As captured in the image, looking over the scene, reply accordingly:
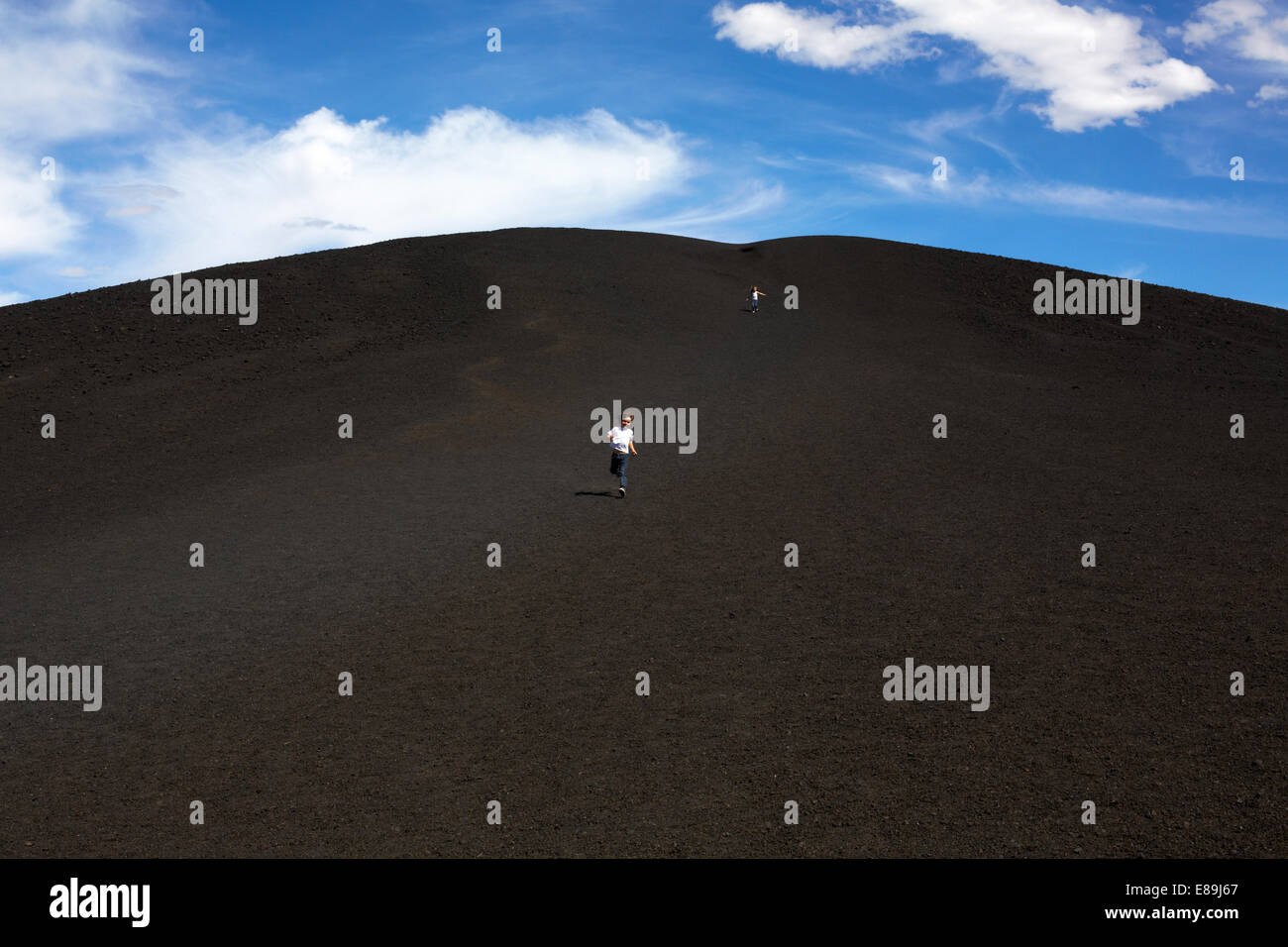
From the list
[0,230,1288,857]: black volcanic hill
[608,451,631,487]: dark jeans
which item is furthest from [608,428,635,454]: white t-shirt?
[0,230,1288,857]: black volcanic hill

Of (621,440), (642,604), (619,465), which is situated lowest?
(642,604)

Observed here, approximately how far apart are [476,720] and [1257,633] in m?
9.70

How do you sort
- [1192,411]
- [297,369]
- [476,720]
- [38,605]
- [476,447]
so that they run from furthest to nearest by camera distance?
[297,369] → [1192,411] → [476,447] → [38,605] → [476,720]

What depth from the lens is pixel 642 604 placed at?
42.6 feet

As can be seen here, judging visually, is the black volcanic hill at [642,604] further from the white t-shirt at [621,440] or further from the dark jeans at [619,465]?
the white t-shirt at [621,440]

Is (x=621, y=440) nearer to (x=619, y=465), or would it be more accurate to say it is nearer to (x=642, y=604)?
(x=619, y=465)

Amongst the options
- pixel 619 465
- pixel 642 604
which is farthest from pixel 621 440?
pixel 642 604

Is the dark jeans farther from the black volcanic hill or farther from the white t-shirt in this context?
the black volcanic hill

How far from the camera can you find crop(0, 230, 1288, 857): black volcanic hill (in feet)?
27.6

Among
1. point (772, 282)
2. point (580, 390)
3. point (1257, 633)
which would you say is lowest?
point (1257, 633)

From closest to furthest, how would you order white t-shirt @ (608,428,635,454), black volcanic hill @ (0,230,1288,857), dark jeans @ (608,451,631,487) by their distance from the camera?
1. black volcanic hill @ (0,230,1288,857)
2. white t-shirt @ (608,428,635,454)
3. dark jeans @ (608,451,631,487)
